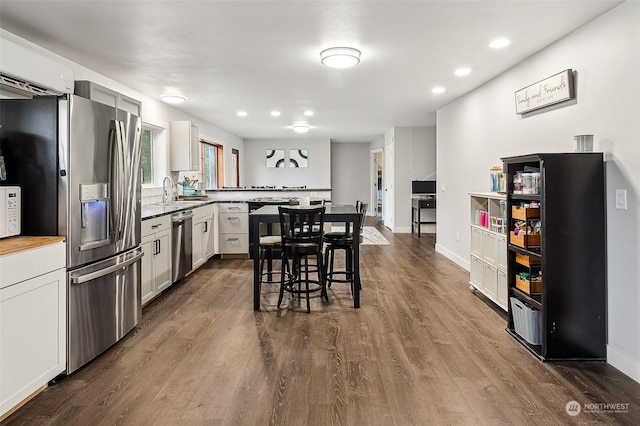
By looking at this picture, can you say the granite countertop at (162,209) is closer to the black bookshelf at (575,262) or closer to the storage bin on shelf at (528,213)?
the storage bin on shelf at (528,213)

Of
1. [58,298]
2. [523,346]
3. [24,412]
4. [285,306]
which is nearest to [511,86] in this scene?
[523,346]

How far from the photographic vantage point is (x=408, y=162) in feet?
Result: 30.3

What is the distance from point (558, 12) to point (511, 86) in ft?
4.83

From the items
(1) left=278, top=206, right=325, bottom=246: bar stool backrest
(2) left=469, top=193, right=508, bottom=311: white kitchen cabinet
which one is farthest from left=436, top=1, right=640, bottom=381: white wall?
(1) left=278, top=206, right=325, bottom=246: bar stool backrest

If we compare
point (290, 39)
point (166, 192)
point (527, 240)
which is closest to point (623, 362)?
point (527, 240)

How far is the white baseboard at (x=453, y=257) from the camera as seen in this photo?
5609 millimetres

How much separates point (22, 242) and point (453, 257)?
5276 millimetres

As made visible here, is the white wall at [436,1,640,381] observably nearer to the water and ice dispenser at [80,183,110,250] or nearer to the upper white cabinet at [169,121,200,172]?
the water and ice dispenser at [80,183,110,250]

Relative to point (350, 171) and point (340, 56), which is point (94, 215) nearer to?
point (340, 56)

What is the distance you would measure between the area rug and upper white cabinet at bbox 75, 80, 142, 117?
4.92 metres

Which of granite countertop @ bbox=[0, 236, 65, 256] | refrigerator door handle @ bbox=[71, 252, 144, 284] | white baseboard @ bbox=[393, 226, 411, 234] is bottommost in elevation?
white baseboard @ bbox=[393, 226, 411, 234]

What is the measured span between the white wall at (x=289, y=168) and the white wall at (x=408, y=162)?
2960mm

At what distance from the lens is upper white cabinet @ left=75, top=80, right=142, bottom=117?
3.42 m

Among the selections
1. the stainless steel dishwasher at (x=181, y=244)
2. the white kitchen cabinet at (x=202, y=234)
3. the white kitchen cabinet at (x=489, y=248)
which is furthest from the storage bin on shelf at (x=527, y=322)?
the white kitchen cabinet at (x=202, y=234)
